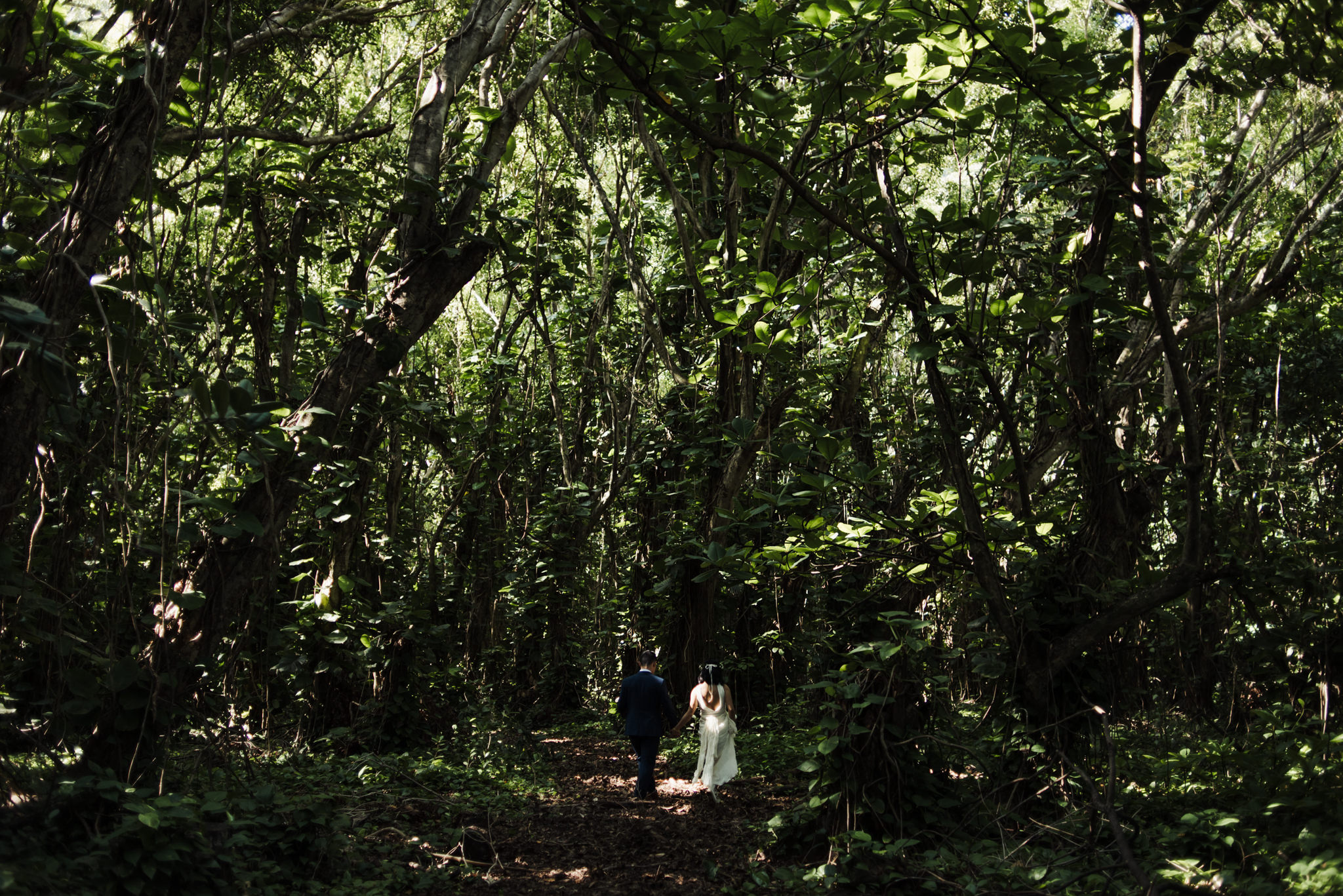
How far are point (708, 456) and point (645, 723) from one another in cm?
251

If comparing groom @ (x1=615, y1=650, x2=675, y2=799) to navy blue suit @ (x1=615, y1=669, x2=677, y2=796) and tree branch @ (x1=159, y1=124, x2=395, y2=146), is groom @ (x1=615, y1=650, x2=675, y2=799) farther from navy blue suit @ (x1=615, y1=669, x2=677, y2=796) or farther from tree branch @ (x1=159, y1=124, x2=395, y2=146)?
tree branch @ (x1=159, y1=124, x2=395, y2=146)

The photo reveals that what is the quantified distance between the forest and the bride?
1.13 feet

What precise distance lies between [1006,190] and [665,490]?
5.31 meters

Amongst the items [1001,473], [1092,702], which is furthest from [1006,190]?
[1092,702]

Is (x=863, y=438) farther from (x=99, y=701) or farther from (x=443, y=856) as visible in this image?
(x=99, y=701)

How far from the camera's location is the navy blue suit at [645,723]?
7098mm

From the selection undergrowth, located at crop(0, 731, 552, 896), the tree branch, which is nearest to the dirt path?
undergrowth, located at crop(0, 731, 552, 896)

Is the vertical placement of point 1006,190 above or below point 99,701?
above

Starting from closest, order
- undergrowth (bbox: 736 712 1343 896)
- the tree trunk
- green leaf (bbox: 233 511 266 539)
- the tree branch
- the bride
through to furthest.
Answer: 1. green leaf (bbox: 233 511 266 539)
2. the tree trunk
3. undergrowth (bbox: 736 712 1343 896)
4. the tree branch
5. the bride

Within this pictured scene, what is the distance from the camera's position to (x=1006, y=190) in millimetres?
5199

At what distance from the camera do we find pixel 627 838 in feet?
19.6

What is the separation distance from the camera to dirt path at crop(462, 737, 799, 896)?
505 cm

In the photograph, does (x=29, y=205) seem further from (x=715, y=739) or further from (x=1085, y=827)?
(x=715, y=739)

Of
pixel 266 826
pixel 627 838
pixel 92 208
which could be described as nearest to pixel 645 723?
pixel 627 838
